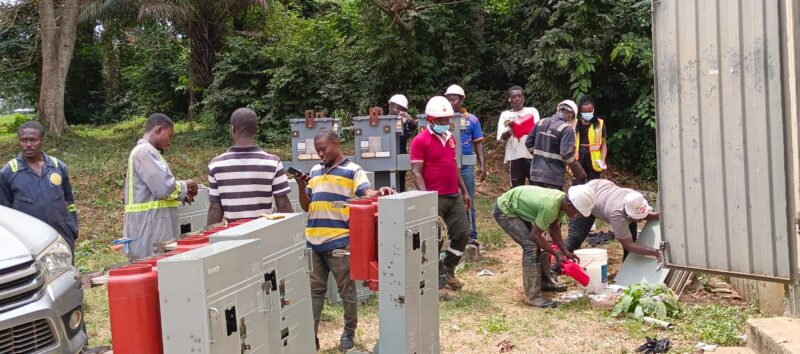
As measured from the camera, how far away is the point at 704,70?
Answer: 5180 mm

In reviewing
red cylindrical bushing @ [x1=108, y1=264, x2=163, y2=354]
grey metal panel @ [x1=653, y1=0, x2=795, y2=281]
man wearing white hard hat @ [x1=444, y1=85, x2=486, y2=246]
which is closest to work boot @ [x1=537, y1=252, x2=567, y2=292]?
man wearing white hard hat @ [x1=444, y1=85, x2=486, y2=246]

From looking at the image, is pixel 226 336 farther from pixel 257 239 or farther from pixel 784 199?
pixel 784 199

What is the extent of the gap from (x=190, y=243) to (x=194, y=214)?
2.93 metres

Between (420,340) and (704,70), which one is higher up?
(704,70)

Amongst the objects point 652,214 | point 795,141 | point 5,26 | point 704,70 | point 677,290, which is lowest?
point 677,290

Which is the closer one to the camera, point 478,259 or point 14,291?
point 14,291

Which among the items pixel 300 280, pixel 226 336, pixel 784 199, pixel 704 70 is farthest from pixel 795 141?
pixel 226 336

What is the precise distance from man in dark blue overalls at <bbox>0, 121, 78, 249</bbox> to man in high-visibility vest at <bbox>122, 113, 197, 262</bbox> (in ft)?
3.32

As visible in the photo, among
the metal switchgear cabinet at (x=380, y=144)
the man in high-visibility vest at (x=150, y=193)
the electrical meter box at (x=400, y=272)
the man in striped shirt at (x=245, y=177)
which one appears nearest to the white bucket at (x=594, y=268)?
the metal switchgear cabinet at (x=380, y=144)

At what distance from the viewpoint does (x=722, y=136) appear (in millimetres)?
5098

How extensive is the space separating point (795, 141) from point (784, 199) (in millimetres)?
363

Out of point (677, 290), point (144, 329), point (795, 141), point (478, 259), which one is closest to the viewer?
point (144, 329)

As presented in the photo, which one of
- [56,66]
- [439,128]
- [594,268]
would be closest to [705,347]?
[594,268]

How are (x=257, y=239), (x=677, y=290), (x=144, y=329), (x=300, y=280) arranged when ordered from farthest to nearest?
1. (x=677, y=290)
2. (x=300, y=280)
3. (x=257, y=239)
4. (x=144, y=329)
